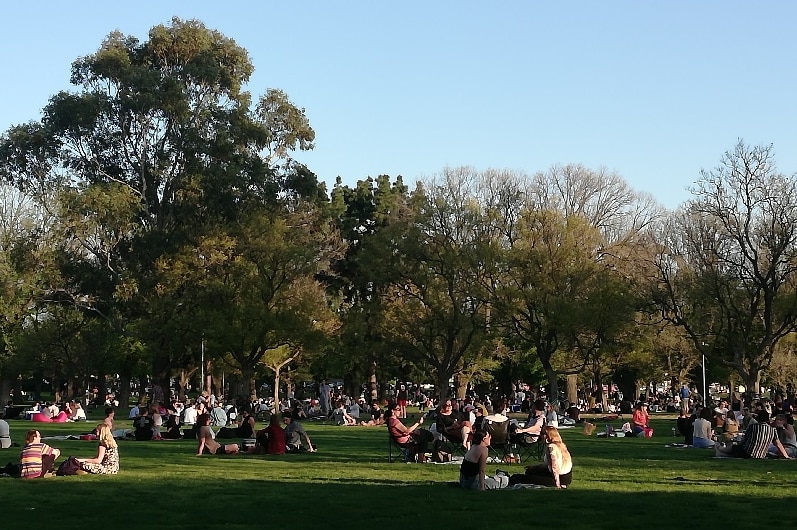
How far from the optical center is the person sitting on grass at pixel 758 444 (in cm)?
2167

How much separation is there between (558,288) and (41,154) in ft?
84.7

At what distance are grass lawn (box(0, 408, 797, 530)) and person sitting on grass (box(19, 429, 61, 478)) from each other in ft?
1.53

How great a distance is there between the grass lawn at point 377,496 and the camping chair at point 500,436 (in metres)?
1.29

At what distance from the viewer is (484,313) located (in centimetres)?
5688

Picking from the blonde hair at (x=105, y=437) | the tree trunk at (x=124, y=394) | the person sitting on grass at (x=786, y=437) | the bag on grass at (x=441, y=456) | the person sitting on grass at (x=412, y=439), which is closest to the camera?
the blonde hair at (x=105, y=437)

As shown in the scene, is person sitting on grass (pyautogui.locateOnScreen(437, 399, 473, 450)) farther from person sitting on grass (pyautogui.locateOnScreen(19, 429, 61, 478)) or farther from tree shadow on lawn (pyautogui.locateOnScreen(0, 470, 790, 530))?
person sitting on grass (pyautogui.locateOnScreen(19, 429, 61, 478))

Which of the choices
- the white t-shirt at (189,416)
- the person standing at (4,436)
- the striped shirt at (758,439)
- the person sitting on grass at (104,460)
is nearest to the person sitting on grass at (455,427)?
the striped shirt at (758,439)

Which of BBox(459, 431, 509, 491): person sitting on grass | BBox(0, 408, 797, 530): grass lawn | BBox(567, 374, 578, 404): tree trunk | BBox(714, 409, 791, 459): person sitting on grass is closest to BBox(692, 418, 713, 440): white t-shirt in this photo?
BBox(0, 408, 797, 530): grass lawn

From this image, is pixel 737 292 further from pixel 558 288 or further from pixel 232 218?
pixel 232 218

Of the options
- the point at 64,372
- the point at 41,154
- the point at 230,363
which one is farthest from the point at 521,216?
the point at 64,372

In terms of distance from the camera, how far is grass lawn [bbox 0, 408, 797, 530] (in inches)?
496

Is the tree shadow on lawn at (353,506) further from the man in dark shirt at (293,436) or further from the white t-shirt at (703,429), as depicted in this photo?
the white t-shirt at (703,429)

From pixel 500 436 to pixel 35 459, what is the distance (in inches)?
340

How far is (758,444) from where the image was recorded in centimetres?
2172
